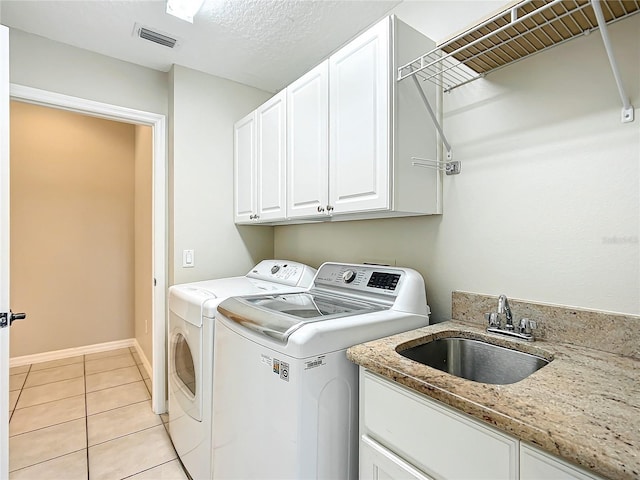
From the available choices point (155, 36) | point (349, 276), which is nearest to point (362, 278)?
point (349, 276)

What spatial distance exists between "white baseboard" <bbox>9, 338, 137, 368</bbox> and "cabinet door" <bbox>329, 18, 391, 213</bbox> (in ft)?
8.47

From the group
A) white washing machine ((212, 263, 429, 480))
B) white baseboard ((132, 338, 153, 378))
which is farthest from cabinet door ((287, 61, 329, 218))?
white baseboard ((132, 338, 153, 378))

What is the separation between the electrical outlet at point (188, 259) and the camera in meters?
2.32

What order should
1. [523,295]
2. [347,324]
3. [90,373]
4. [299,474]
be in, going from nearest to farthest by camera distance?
[299,474] < [347,324] < [523,295] < [90,373]

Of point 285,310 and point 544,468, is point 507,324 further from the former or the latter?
point 285,310

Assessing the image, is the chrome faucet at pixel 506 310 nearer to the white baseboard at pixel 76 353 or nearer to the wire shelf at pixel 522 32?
the wire shelf at pixel 522 32

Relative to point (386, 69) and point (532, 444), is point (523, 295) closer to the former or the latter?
point (532, 444)

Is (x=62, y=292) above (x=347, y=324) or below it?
below

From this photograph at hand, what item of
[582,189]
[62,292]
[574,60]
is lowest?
[62,292]

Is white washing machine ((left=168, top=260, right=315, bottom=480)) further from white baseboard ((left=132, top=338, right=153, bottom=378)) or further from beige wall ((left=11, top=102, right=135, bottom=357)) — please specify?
beige wall ((left=11, top=102, right=135, bottom=357))

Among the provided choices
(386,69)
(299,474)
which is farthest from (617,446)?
(386,69)

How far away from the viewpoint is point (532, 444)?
667 mm

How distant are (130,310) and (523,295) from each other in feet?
12.7

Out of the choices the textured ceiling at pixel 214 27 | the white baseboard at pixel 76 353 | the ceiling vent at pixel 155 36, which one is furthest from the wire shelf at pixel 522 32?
the white baseboard at pixel 76 353
